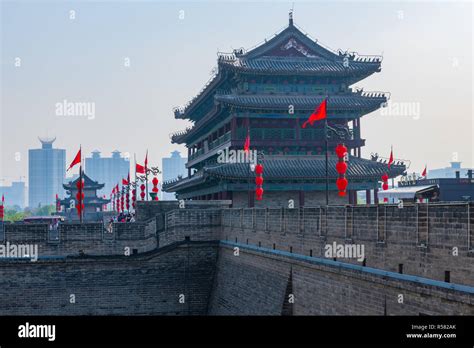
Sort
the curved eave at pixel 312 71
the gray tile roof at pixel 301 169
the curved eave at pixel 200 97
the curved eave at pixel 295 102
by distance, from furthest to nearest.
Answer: the curved eave at pixel 200 97 < the curved eave at pixel 312 71 < the curved eave at pixel 295 102 < the gray tile roof at pixel 301 169

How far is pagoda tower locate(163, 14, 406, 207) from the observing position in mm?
36156

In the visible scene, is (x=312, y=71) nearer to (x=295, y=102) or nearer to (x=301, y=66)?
(x=301, y=66)

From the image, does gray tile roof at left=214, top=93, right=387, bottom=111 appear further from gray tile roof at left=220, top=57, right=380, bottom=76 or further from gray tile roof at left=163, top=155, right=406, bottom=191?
gray tile roof at left=163, top=155, right=406, bottom=191

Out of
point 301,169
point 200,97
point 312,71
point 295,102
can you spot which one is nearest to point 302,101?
point 295,102

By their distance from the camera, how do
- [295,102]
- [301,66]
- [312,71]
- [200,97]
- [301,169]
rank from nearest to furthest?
[301,169]
[295,102]
[312,71]
[301,66]
[200,97]

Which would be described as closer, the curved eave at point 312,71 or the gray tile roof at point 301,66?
the curved eave at point 312,71

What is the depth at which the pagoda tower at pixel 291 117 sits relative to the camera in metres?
36.2

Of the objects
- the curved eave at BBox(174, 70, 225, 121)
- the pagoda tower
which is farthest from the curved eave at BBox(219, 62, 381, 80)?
the curved eave at BBox(174, 70, 225, 121)

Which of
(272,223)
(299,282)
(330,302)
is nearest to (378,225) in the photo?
(330,302)

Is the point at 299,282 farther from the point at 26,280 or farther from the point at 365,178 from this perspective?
the point at 365,178

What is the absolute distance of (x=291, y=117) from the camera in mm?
37562

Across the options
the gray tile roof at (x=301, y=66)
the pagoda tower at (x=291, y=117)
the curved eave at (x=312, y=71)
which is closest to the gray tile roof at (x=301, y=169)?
the pagoda tower at (x=291, y=117)

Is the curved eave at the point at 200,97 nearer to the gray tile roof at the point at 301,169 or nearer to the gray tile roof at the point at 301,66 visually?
the gray tile roof at the point at 301,66

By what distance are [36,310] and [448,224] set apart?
1910 centimetres
